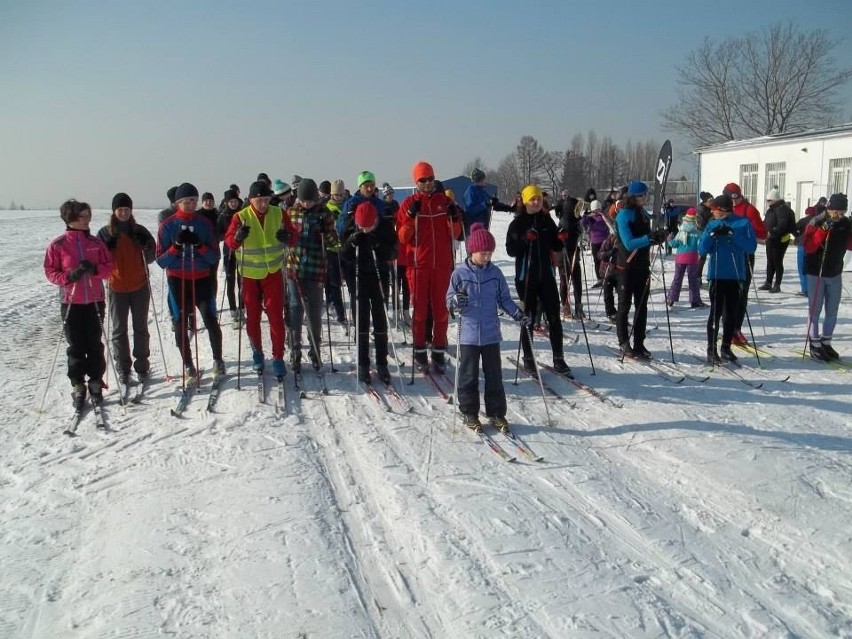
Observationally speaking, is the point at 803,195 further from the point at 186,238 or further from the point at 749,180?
the point at 186,238

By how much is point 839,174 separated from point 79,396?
2685 centimetres

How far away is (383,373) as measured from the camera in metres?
7.14

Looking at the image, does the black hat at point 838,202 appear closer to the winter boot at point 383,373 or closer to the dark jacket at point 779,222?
the dark jacket at point 779,222

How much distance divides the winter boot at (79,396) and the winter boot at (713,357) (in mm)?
7144

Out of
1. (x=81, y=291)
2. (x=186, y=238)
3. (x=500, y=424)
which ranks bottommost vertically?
(x=500, y=424)

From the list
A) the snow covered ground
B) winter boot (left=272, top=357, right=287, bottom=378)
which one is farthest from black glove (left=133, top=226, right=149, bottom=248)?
winter boot (left=272, top=357, right=287, bottom=378)

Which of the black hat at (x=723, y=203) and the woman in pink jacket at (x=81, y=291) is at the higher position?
the black hat at (x=723, y=203)

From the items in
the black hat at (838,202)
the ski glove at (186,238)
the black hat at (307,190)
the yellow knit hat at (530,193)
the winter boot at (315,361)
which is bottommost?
the winter boot at (315,361)

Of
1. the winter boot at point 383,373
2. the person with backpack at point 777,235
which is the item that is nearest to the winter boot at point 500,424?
the winter boot at point 383,373

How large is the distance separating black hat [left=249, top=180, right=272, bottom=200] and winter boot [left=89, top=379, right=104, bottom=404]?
253cm

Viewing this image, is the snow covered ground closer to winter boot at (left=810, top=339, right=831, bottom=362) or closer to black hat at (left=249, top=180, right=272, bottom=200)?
winter boot at (left=810, top=339, right=831, bottom=362)

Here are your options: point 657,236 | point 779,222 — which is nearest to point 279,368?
point 657,236

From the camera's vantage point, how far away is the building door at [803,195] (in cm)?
2531

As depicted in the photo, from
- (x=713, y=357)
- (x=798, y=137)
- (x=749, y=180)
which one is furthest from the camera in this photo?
(x=749, y=180)
